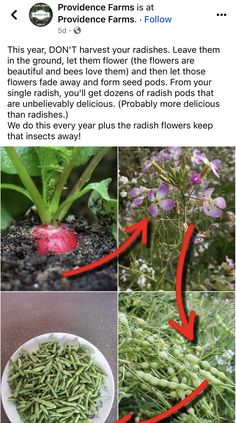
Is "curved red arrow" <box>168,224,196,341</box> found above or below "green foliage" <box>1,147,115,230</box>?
below

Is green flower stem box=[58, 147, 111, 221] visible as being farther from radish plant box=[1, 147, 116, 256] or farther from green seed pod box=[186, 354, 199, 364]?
green seed pod box=[186, 354, 199, 364]

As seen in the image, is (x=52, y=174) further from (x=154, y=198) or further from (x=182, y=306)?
(x=182, y=306)

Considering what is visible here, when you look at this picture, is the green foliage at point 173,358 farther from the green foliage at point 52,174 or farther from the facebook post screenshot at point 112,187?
the green foliage at point 52,174

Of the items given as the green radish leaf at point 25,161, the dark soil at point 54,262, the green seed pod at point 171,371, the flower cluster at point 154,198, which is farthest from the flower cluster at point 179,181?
the green seed pod at point 171,371

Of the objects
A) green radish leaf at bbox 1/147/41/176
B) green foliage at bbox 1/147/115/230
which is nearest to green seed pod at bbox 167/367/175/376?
green foliage at bbox 1/147/115/230

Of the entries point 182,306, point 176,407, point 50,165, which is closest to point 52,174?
point 50,165
